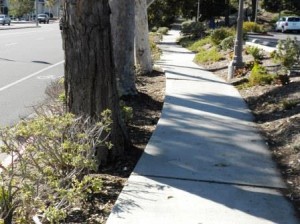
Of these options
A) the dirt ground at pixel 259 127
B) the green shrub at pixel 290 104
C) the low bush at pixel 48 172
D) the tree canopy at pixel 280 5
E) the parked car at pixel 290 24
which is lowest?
the parked car at pixel 290 24

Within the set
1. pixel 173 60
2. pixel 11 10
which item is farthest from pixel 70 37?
pixel 11 10

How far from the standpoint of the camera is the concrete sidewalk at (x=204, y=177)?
4547mm

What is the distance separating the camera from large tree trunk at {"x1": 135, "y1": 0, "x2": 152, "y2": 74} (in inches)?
579

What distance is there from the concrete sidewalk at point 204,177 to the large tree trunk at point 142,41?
18.5ft

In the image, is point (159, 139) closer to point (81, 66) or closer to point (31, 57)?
point (81, 66)

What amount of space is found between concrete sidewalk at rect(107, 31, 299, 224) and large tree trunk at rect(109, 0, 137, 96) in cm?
125

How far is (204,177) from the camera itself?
18.2 ft

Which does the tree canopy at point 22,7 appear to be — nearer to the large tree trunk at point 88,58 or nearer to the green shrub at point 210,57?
the green shrub at point 210,57

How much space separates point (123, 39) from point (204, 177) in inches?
200

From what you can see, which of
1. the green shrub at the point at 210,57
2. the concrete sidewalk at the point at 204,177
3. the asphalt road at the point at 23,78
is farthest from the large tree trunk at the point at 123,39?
the green shrub at the point at 210,57

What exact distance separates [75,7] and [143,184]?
216 cm

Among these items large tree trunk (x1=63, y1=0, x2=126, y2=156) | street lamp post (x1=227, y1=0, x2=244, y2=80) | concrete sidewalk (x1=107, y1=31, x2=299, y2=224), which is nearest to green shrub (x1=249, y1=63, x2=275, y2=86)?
street lamp post (x1=227, y1=0, x2=244, y2=80)

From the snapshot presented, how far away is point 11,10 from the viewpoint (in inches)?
4333

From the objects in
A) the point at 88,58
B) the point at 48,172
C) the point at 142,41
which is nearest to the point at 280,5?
the point at 142,41
